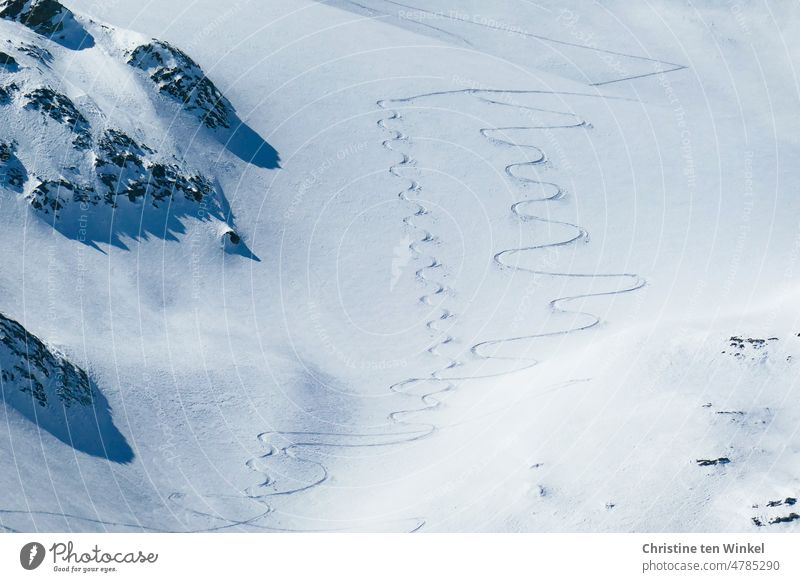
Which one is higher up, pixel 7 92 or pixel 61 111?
pixel 7 92

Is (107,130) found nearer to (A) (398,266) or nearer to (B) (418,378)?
(A) (398,266)

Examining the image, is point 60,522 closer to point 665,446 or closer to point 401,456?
point 401,456

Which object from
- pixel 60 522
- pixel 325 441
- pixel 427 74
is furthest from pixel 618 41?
pixel 60 522

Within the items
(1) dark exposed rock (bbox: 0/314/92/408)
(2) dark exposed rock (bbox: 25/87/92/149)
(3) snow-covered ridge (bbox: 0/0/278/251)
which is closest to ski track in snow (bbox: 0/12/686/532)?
(1) dark exposed rock (bbox: 0/314/92/408)

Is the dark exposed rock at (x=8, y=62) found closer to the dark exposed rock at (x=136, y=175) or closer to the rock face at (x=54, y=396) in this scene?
the dark exposed rock at (x=136, y=175)

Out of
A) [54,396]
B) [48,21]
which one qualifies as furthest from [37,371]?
[48,21]

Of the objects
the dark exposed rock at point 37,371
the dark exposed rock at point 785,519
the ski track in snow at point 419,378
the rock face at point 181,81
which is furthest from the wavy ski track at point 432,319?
the dark exposed rock at point 785,519
